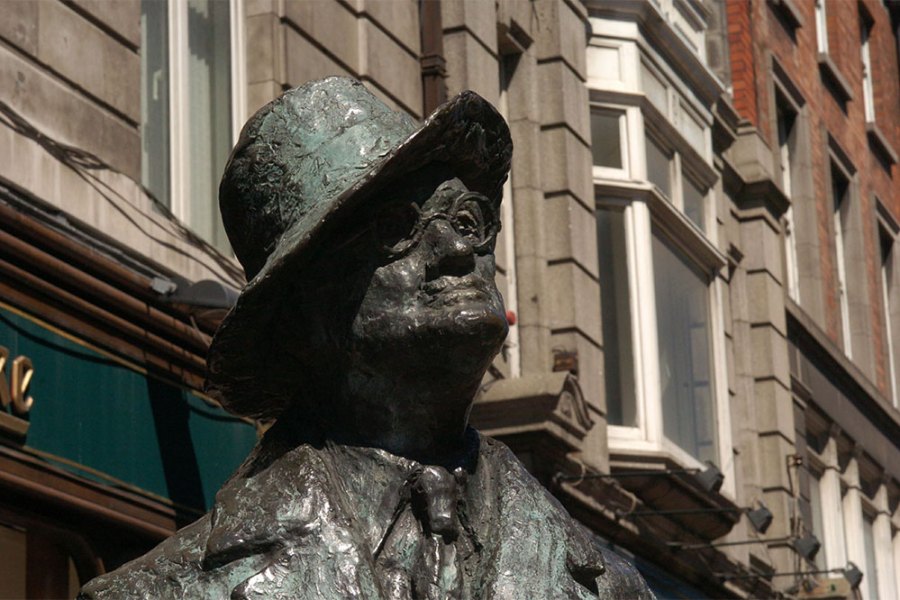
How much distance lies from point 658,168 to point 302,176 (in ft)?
55.3

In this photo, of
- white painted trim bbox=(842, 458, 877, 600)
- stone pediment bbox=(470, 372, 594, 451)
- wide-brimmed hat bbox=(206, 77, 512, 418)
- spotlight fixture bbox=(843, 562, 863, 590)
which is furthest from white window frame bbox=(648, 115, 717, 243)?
wide-brimmed hat bbox=(206, 77, 512, 418)

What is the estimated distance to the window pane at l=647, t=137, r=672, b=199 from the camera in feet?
65.8

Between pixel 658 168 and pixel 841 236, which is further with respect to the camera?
pixel 841 236

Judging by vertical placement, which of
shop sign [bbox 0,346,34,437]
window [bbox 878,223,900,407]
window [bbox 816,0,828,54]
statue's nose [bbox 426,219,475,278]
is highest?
Result: window [bbox 816,0,828,54]

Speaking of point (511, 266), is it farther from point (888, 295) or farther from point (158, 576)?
point (888, 295)

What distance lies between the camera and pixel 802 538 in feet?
70.9

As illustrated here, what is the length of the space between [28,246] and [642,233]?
9499 millimetres

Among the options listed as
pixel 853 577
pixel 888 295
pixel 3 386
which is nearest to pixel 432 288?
pixel 3 386

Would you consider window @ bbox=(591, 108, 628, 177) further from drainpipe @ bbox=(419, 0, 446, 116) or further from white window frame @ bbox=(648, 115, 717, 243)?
drainpipe @ bbox=(419, 0, 446, 116)

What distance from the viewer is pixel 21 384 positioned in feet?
34.0

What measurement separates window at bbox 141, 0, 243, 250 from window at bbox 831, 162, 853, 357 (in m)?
17.2

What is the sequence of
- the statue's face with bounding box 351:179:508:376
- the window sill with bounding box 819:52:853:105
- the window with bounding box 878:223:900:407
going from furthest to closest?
the window with bounding box 878:223:900:407, the window sill with bounding box 819:52:853:105, the statue's face with bounding box 351:179:508:376

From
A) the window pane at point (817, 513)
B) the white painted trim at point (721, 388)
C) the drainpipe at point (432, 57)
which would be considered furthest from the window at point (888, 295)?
the drainpipe at point (432, 57)

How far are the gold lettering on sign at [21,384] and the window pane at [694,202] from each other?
11.5m
